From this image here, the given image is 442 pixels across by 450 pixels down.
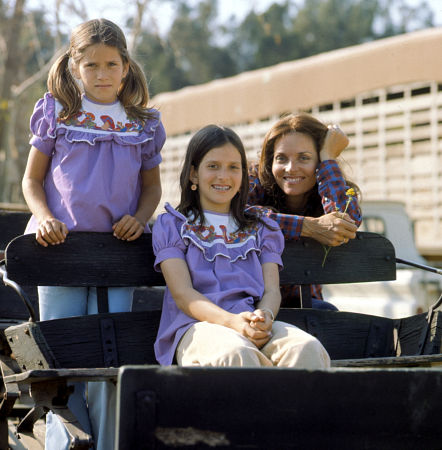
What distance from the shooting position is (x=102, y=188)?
3.52m

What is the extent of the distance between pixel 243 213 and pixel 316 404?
144 cm

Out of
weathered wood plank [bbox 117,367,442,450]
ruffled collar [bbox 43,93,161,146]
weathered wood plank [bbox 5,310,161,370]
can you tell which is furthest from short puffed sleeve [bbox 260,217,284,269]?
weathered wood plank [bbox 117,367,442,450]

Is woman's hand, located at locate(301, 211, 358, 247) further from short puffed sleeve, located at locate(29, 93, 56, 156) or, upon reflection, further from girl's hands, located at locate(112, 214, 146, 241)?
short puffed sleeve, located at locate(29, 93, 56, 156)

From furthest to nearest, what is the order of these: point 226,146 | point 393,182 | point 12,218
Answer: point 393,182, point 12,218, point 226,146

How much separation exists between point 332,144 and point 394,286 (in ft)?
11.5

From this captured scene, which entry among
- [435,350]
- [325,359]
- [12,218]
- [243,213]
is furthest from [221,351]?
[12,218]

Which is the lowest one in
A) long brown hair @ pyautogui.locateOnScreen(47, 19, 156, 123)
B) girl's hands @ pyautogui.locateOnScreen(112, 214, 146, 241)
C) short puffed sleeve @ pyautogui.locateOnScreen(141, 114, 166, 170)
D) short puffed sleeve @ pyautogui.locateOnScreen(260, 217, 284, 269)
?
short puffed sleeve @ pyautogui.locateOnScreen(260, 217, 284, 269)

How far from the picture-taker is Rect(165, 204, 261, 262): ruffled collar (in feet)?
11.1

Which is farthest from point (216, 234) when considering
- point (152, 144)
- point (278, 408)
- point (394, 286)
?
point (394, 286)

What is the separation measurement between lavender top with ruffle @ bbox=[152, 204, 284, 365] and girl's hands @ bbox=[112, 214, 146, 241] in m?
0.17

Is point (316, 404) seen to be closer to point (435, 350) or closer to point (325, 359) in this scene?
point (325, 359)

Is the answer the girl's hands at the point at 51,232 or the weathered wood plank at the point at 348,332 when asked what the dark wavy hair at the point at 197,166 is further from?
the weathered wood plank at the point at 348,332

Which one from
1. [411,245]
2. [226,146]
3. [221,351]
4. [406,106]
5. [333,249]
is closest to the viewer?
[221,351]

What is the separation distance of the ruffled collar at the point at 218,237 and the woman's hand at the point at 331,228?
0.48 metres
